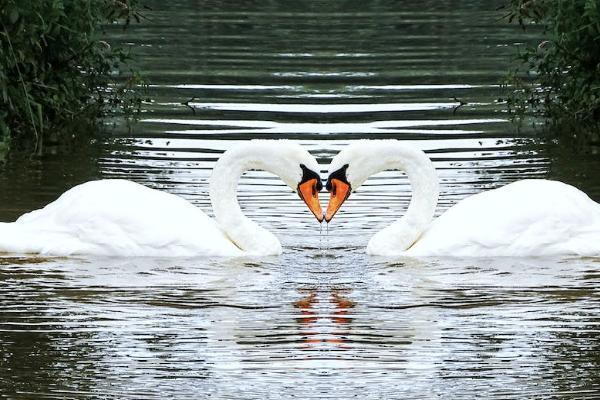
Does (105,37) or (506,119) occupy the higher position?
(105,37)

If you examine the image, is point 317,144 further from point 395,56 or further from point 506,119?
point 395,56

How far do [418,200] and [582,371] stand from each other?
13.0ft

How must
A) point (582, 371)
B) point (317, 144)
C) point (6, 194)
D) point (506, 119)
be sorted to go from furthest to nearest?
1. point (506, 119)
2. point (317, 144)
3. point (6, 194)
4. point (582, 371)

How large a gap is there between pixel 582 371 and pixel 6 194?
23.6 feet

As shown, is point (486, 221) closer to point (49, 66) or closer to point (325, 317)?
point (325, 317)

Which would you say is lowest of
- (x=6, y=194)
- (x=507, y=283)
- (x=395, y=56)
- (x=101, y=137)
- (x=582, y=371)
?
(x=582, y=371)

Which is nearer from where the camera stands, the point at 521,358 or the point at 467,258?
the point at 521,358

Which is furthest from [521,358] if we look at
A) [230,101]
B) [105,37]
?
[105,37]

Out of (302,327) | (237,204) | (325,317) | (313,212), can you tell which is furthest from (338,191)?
(302,327)

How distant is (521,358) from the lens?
370 inches

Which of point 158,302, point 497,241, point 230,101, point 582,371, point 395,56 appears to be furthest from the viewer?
point 395,56

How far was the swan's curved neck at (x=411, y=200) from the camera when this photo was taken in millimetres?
12688

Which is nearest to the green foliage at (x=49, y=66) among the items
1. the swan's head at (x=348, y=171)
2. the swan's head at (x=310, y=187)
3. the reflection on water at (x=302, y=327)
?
the swan's head at (x=310, y=187)

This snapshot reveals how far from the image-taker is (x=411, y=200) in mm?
13000
